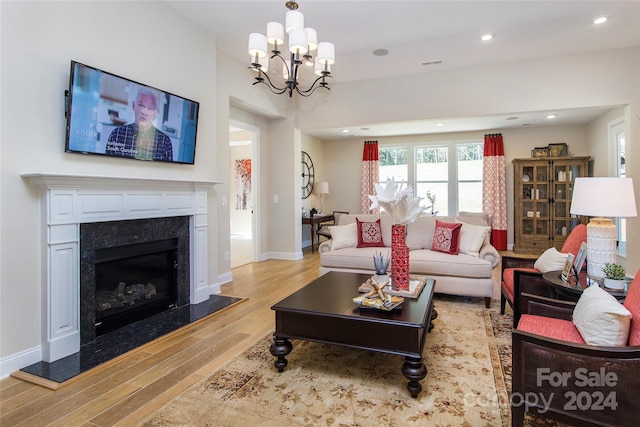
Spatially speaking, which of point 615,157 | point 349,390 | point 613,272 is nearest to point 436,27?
point 613,272

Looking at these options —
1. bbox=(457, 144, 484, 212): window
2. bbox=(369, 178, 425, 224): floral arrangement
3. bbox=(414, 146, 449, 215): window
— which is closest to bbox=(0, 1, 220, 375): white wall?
bbox=(369, 178, 425, 224): floral arrangement

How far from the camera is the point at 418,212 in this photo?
2.51 meters

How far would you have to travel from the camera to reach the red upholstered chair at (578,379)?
1390mm

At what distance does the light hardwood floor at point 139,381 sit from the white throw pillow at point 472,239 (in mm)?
2372

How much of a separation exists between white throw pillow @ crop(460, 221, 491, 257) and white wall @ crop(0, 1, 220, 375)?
3578 mm

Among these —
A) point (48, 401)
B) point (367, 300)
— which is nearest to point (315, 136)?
point (367, 300)

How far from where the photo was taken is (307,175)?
7555 mm

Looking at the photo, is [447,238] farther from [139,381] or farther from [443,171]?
[443,171]

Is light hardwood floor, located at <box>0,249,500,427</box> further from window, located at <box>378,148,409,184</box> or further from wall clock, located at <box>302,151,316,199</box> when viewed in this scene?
window, located at <box>378,148,409,184</box>

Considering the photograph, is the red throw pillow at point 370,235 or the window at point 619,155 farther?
the window at point 619,155

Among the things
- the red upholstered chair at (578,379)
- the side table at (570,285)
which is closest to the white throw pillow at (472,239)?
the side table at (570,285)

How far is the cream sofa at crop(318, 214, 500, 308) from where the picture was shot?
361cm

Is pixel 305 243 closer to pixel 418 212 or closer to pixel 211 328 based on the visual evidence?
pixel 211 328

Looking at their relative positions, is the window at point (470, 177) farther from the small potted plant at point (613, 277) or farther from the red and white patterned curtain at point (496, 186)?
the small potted plant at point (613, 277)
